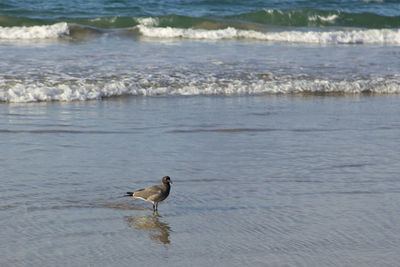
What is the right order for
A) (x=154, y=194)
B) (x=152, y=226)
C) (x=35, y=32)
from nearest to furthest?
(x=152, y=226) → (x=154, y=194) → (x=35, y=32)

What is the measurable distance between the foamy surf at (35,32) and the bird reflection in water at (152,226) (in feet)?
45.3

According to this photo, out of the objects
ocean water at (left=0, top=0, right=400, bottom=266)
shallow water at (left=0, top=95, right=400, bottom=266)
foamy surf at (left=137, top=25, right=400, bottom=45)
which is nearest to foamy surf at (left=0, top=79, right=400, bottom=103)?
ocean water at (left=0, top=0, right=400, bottom=266)

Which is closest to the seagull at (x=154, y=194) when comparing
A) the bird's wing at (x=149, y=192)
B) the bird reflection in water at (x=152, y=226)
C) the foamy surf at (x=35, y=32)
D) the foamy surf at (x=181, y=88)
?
the bird's wing at (x=149, y=192)

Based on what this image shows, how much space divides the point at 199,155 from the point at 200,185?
97cm

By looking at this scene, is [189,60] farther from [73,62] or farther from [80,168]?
[80,168]

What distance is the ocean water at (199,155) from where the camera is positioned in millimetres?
4383

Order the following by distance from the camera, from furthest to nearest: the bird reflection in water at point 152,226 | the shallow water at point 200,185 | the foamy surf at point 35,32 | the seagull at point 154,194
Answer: the foamy surf at point 35,32, the seagull at point 154,194, the bird reflection in water at point 152,226, the shallow water at point 200,185

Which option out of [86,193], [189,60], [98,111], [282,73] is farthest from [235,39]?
[86,193]

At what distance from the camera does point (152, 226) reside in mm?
4824

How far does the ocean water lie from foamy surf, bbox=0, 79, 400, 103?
35 millimetres

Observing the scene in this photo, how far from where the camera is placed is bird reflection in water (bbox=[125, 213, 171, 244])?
15.0 feet

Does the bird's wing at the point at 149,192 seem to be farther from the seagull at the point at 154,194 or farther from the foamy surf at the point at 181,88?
the foamy surf at the point at 181,88

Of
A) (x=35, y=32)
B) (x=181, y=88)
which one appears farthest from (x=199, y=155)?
(x=35, y=32)

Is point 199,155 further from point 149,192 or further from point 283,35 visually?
point 283,35
